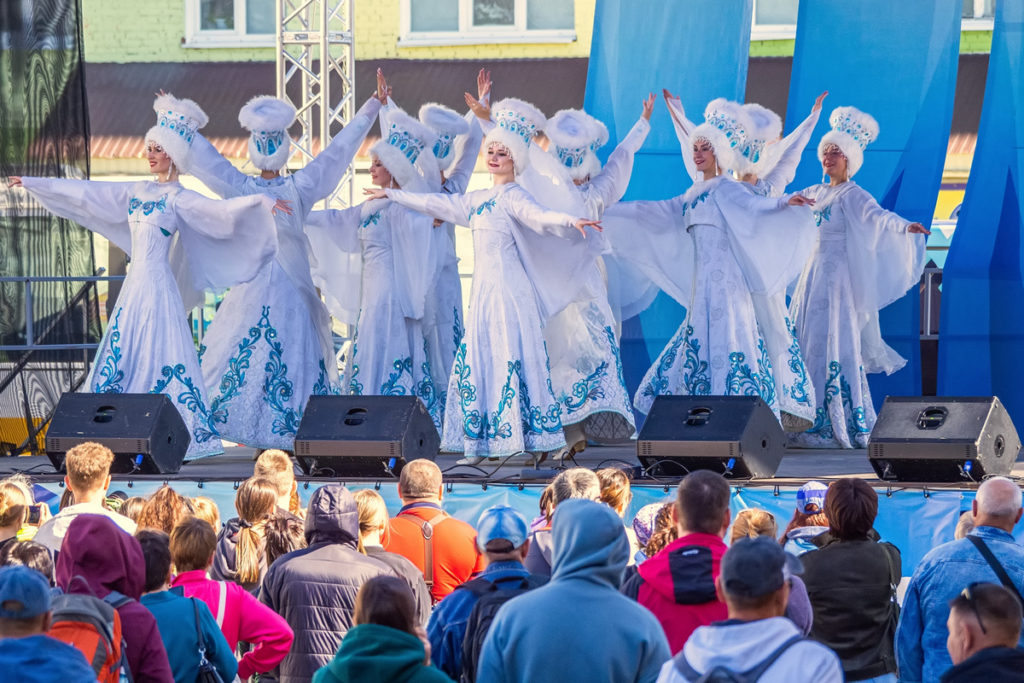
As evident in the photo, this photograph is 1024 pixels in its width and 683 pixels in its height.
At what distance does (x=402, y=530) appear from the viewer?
4.20 m

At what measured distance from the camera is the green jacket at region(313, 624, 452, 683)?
2662 mm

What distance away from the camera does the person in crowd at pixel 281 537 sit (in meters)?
3.91

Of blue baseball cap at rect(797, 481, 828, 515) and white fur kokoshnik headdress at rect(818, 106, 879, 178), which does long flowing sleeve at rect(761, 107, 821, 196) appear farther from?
blue baseball cap at rect(797, 481, 828, 515)

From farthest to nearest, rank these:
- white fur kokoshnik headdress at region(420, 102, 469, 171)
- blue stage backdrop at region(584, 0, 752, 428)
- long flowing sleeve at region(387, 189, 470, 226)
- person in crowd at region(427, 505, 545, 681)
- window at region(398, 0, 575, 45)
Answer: window at region(398, 0, 575, 45)
blue stage backdrop at region(584, 0, 752, 428)
white fur kokoshnik headdress at region(420, 102, 469, 171)
long flowing sleeve at region(387, 189, 470, 226)
person in crowd at region(427, 505, 545, 681)

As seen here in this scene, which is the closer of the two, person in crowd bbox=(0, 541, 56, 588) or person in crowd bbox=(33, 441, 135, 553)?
person in crowd bbox=(0, 541, 56, 588)

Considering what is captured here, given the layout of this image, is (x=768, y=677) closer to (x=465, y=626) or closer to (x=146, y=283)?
(x=465, y=626)

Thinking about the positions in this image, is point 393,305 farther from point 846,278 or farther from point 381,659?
point 381,659

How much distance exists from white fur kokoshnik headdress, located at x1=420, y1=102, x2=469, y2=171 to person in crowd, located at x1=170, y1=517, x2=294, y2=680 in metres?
4.94

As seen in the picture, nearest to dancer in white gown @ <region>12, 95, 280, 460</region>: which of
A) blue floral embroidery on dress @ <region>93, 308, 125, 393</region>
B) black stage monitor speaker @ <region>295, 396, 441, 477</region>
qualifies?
blue floral embroidery on dress @ <region>93, 308, 125, 393</region>

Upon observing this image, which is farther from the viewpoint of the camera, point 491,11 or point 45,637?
point 491,11

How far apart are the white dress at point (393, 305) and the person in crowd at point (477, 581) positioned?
4568mm

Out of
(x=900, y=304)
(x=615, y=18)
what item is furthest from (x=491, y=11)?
(x=900, y=304)

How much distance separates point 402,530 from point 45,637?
5.14 ft

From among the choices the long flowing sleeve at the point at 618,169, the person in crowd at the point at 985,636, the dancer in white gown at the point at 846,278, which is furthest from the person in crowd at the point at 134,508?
the dancer in white gown at the point at 846,278
